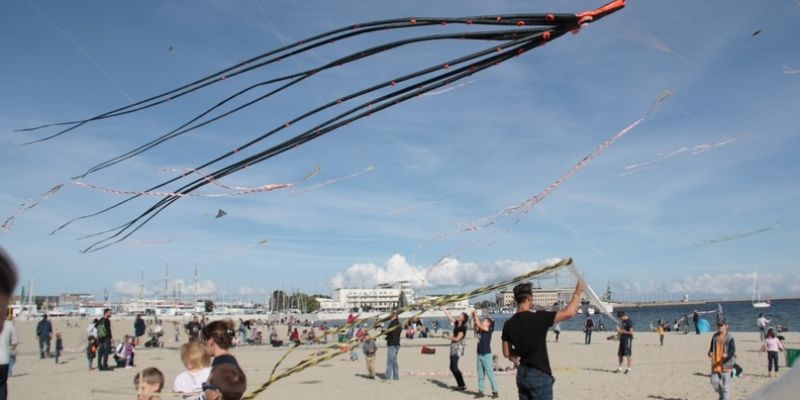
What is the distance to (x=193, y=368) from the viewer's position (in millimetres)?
4641

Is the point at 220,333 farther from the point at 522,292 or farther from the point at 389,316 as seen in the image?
the point at 522,292

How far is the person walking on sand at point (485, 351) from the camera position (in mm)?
11039

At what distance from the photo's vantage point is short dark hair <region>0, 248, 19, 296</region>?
134 cm

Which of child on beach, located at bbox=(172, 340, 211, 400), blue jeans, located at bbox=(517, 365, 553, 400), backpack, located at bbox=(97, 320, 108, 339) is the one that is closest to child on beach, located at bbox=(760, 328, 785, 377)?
blue jeans, located at bbox=(517, 365, 553, 400)

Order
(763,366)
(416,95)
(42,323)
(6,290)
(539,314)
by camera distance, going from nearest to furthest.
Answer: (6,290) < (416,95) < (539,314) < (763,366) < (42,323)

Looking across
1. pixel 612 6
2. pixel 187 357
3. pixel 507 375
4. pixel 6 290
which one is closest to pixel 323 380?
pixel 507 375

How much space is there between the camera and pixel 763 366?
16828mm

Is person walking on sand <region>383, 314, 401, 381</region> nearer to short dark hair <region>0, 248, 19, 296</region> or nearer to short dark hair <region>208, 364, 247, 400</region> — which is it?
short dark hair <region>208, 364, 247, 400</region>

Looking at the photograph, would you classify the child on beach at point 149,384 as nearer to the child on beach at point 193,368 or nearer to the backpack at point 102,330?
the child on beach at point 193,368

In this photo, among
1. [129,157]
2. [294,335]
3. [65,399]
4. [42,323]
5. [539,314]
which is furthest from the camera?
[294,335]

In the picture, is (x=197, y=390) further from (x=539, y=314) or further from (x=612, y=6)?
(x=612, y=6)

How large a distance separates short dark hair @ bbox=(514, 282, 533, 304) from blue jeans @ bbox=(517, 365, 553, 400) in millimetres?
584

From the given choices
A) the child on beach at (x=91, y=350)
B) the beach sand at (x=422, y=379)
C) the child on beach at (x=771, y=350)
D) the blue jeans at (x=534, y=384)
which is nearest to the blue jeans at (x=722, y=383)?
the beach sand at (x=422, y=379)

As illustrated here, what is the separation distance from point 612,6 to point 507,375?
13207mm
